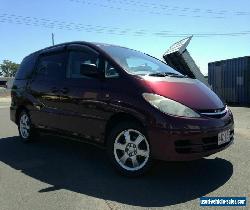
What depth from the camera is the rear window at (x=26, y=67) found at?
303 inches

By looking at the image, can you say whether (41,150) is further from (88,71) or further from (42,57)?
(88,71)

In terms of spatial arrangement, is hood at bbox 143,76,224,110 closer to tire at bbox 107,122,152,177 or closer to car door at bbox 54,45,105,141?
tire at bbox 107,122,152,177

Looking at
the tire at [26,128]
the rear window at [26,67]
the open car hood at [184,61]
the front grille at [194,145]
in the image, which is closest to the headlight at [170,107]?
the front grille at [194,145]

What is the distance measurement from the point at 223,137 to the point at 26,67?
4.38 metres

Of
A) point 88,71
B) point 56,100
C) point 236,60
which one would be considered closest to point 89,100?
point 88,71

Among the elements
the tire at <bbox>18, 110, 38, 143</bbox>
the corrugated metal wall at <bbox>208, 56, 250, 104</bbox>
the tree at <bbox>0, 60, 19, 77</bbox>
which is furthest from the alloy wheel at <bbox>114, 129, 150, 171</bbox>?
the tree at <bbox>0, 60, 19, 77</bbox>

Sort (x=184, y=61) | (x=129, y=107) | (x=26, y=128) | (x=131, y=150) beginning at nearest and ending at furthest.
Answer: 1. (x=129, y=107)
2. (x=131, y=150)
3. (x=26, y=128)
4. (x=184, y=61)

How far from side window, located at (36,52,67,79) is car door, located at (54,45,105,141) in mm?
178

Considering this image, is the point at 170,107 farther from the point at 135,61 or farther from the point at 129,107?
the point at 135,61

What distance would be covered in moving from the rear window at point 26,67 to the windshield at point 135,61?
2125 mm

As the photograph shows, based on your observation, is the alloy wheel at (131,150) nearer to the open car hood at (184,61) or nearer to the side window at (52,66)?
the side window at (52,66)

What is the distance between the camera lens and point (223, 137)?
5.11 metres

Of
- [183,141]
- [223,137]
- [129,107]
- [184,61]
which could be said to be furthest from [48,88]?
[184,61]

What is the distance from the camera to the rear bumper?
473cm
